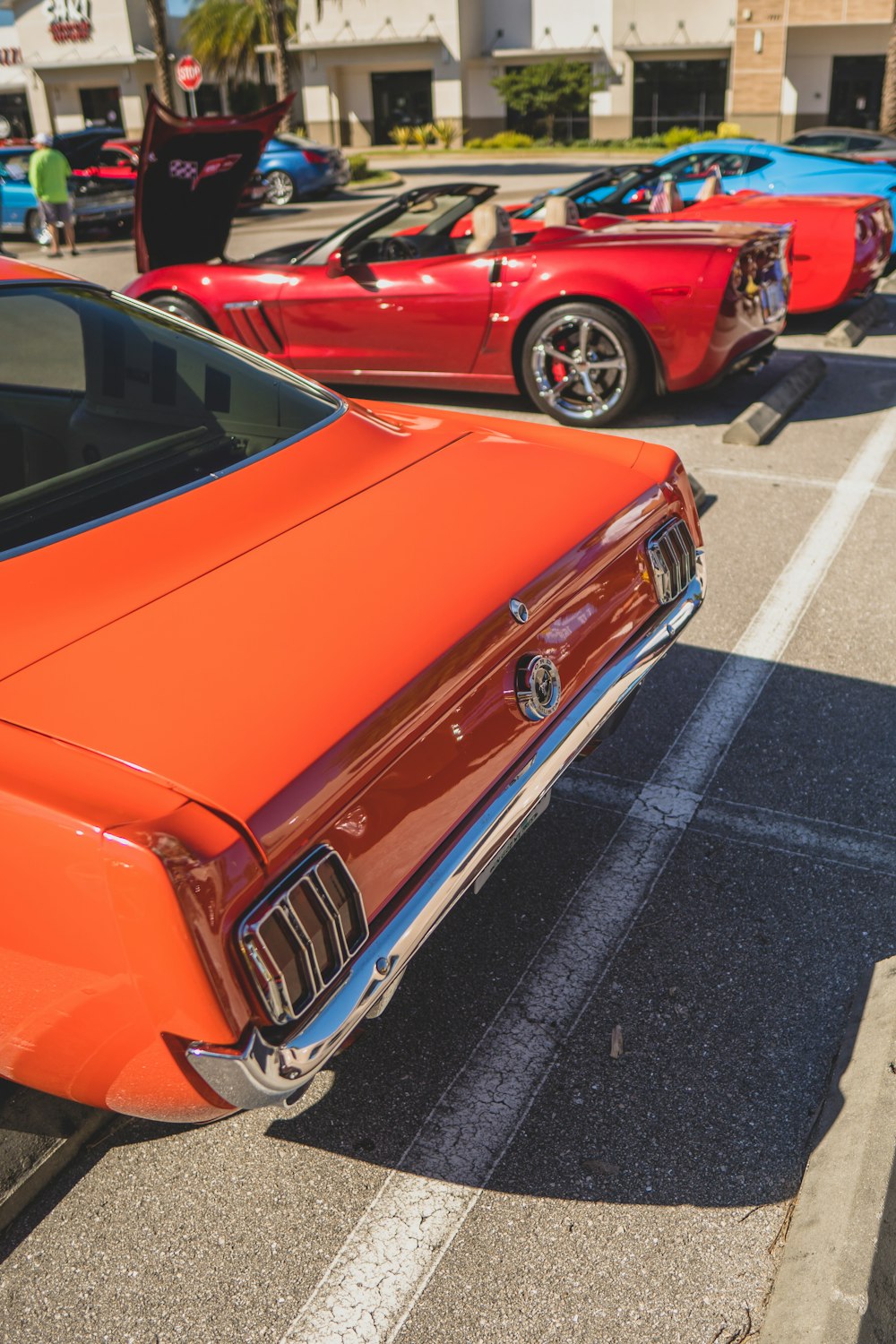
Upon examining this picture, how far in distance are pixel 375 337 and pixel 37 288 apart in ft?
15.3

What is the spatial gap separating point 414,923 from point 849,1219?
974 mm

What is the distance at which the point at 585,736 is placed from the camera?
2617mm

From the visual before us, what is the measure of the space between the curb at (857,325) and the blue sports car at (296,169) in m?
17.0

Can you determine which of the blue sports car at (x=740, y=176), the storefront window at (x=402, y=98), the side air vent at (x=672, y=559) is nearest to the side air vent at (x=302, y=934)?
the side air vent at (x=672, y=559)

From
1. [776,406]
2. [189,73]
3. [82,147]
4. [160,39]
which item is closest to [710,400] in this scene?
[776,406]

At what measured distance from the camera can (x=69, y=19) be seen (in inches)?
1698

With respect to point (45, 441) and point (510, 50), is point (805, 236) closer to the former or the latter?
point (45, 441)

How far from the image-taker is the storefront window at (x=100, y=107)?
4553cm

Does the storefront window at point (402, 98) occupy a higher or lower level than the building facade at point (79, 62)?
lower

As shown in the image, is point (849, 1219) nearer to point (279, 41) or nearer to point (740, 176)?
point (740, 176)

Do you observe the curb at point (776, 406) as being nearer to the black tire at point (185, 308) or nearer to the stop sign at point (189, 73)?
the black tire at point (185, 308)

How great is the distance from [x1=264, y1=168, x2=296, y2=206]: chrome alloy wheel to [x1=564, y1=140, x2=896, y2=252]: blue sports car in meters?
14.5

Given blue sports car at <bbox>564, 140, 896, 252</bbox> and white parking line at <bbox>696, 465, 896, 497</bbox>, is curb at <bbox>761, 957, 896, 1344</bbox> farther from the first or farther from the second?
blue sports car at <bbox>564, 140, 896, 252</bbox>

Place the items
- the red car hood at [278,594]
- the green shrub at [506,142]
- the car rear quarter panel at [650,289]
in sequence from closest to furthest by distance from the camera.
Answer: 1. the red car hood at [278,594]
2. the car rear quarter panel at [650,289]
3. the green shrub at [506,142]
